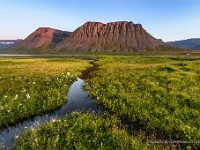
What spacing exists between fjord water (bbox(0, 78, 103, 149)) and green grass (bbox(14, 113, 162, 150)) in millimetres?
826

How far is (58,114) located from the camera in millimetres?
14836

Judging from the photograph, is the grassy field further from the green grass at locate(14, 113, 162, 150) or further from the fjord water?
the fjord water

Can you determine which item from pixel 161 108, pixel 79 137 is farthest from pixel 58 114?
pixel 161 108

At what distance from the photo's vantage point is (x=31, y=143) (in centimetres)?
958

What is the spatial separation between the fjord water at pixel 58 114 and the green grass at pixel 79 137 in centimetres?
83

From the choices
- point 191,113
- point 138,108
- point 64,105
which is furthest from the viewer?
point 64,105

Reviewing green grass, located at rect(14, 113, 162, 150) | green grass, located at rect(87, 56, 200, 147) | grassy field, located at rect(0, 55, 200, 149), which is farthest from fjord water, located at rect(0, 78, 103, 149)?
green grass, located at rect(87, 56, 200, 147)

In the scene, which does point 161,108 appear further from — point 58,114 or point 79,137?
point 58,114

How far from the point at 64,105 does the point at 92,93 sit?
13.0 ft

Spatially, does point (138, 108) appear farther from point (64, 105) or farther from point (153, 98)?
point (64, 105)

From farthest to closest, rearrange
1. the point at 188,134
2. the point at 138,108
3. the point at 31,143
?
the point at 138,108 < the point at 188,134 < the point at 31,143

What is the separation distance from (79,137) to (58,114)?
509 centimetres

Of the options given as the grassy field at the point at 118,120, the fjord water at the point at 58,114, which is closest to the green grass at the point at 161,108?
the grassy field at the point at 118,120

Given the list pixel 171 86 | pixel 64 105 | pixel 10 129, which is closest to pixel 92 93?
pixel 64 105
